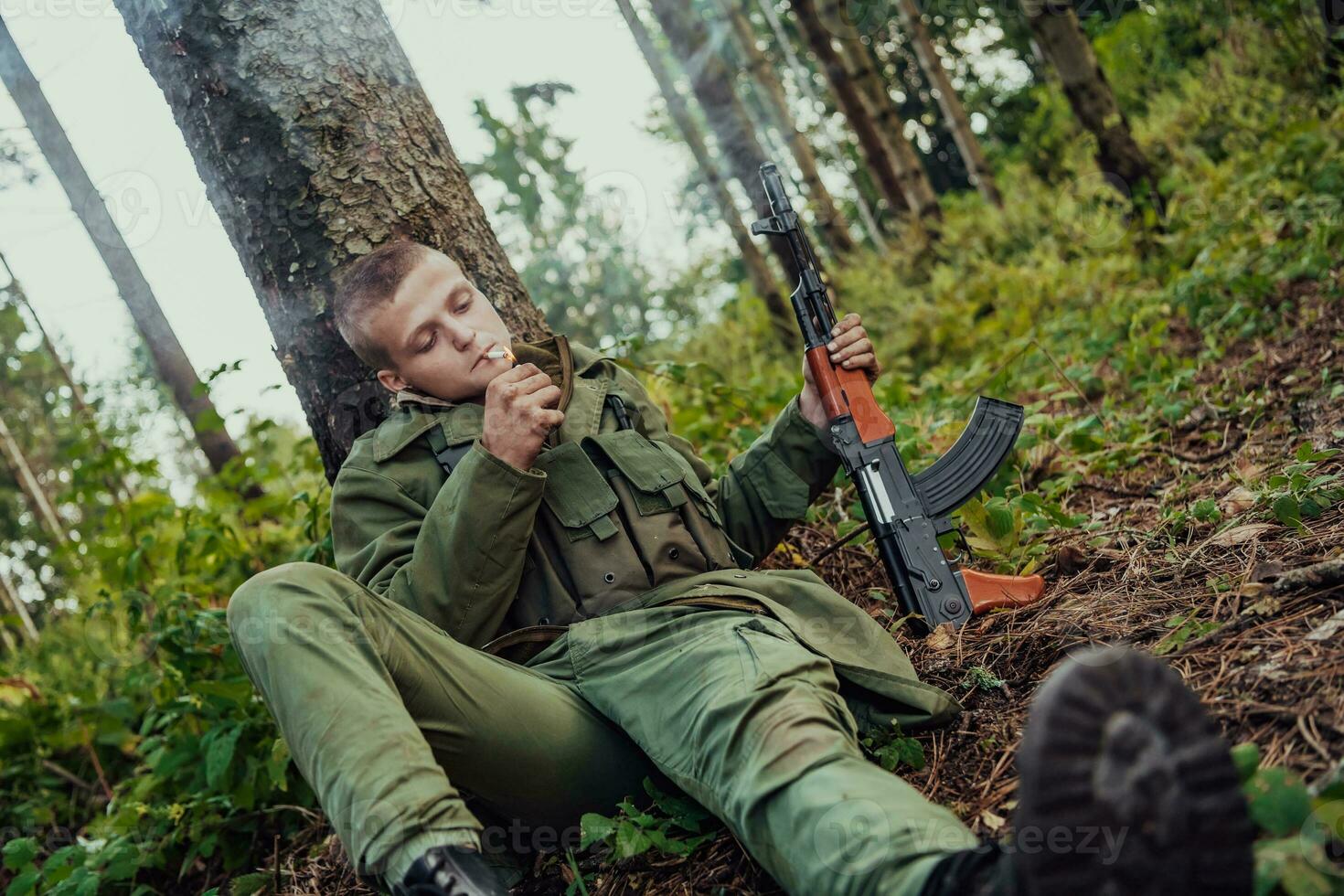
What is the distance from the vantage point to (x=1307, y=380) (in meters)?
3.82

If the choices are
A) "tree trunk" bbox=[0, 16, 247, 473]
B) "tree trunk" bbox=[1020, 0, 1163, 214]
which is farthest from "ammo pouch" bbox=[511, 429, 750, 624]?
"tree trunk" bbox=[0, 16, 247, 473]

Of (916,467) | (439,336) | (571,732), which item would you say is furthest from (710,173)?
(571,732)

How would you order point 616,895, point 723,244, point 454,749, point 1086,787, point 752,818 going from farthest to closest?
point 723,244 < point 616,895 < point 454,749 < point 752,818 < point 1086,787

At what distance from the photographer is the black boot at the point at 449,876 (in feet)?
5.52

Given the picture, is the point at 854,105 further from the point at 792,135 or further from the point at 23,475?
the point at 23,475

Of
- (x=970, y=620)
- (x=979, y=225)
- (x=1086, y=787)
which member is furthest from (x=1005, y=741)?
(x=979, y=225)

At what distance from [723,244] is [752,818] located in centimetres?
Answer: 2081

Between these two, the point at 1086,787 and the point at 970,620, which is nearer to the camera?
the point at 1086,787

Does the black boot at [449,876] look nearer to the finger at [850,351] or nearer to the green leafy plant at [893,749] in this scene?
the green leafy plant at [893,749]

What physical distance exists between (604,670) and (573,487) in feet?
1.67

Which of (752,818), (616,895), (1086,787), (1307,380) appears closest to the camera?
(1086,787)

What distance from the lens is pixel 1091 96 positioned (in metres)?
7.49

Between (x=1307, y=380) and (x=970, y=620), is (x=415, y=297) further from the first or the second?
(x=1307, y=380)

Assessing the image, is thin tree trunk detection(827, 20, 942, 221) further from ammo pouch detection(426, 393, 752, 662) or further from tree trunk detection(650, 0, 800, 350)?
ammo pouch detection(426, 393, 752, 662)
